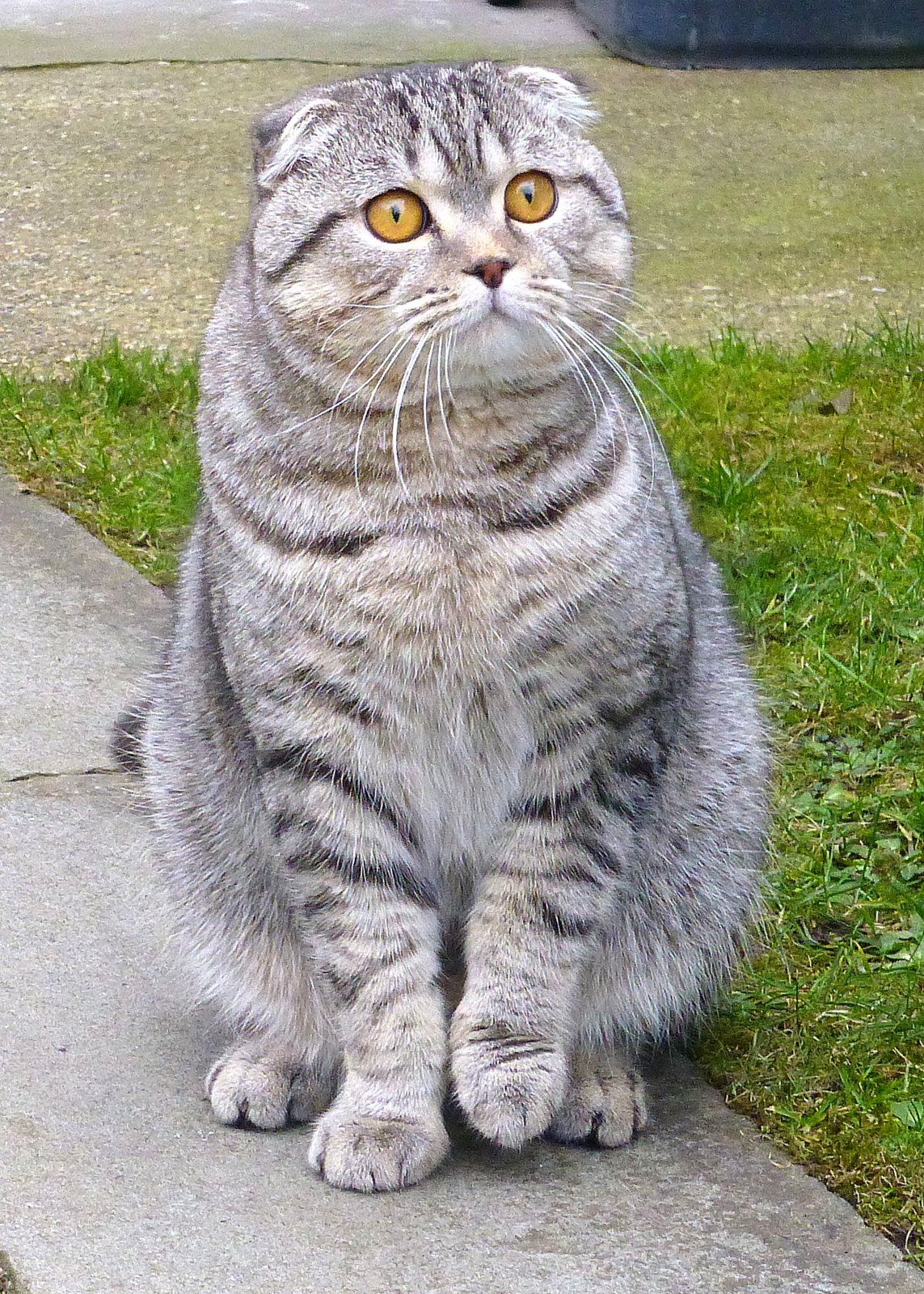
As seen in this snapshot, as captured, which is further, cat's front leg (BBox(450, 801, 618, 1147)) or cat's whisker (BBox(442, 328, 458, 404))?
cat's front leg (BBox(450, 801, 618, 1147))

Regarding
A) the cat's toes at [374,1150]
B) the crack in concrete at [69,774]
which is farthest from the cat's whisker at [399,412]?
the crack in concrete at [69,774]

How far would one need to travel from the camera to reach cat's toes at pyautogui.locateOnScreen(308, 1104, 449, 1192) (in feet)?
8.16

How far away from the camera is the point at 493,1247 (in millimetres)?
2367

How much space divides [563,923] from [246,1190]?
1.94ft

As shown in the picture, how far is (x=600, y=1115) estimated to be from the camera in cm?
264

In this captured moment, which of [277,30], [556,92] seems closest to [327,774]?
[556,92]

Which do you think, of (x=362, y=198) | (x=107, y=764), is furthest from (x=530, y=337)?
(x=107, y=764)

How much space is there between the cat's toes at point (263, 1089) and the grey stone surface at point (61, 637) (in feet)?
3.29

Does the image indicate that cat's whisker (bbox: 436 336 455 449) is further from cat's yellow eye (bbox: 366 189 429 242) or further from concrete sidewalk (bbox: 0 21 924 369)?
concrete sidewalk (bbox: 0 21 924 369)

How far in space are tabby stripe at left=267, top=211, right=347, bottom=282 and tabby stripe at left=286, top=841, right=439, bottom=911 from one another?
82 centimetres

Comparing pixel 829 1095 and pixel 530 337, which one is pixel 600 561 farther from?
pixel 829 1095

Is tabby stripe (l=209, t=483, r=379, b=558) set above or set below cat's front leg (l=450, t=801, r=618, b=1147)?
above

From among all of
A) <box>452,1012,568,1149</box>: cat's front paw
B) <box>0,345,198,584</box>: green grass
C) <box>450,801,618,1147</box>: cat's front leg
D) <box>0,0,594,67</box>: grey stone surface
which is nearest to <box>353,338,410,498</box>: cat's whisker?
<box>450,801,618,1147</box>: cat's front leg

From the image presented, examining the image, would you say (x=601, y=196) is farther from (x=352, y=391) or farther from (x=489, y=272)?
(x=352, y=391)
